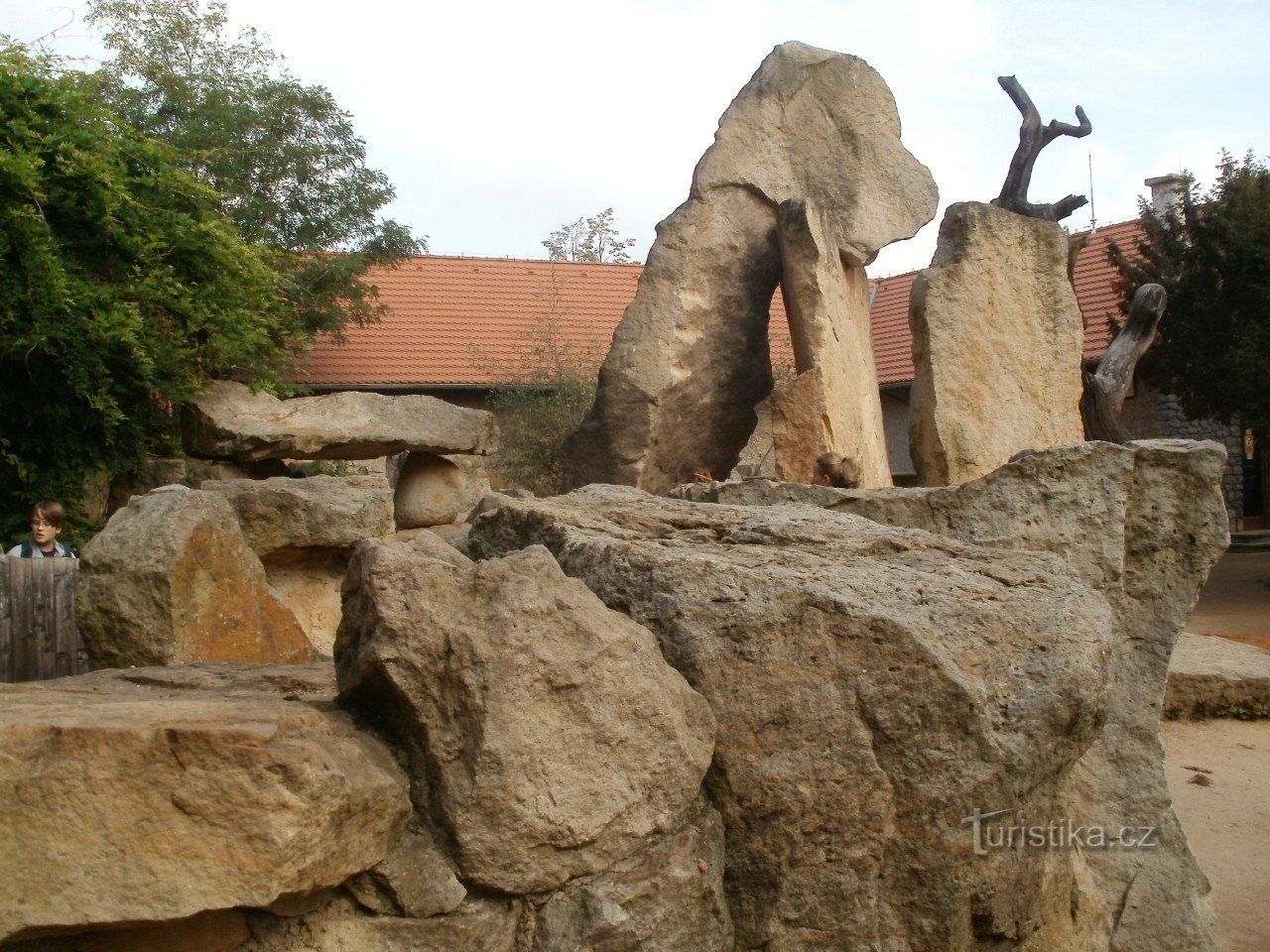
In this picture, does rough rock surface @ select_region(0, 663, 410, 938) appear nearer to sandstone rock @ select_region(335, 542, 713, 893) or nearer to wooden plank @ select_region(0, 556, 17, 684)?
sandstone rock @ select_region(335, 542, 713, 893)

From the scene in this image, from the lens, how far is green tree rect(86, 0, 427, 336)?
15.0 metres

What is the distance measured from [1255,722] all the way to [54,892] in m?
7.54

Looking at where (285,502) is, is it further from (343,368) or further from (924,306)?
(343,368)

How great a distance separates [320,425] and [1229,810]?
6.60 metres

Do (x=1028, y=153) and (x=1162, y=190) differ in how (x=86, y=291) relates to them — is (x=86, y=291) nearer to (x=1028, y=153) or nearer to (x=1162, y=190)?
(x=1028, y=153)

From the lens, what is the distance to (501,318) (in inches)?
711

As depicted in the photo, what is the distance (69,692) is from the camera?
2.81 metres

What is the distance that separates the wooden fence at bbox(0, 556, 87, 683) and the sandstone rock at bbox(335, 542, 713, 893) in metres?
3.19

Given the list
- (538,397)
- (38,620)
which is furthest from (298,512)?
(538,397)

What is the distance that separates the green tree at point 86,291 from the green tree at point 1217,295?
10.5 m

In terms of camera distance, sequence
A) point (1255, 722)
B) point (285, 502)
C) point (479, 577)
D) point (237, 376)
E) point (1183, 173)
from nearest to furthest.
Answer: point (479, 577) → point (285, 502) → point (1255, 722) → point (237, 376) → point (1183, 173)

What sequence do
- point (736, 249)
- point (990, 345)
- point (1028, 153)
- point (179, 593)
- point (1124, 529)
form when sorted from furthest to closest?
point (1028, 153), point (736, 249), point (990, 345), point (179, 593), point (1124, 529)

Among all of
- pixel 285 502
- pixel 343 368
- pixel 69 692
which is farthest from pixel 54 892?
pixel 343 368

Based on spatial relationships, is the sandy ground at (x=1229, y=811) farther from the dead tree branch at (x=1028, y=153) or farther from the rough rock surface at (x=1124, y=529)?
the dead tree branch at (x=1028, y=153)
